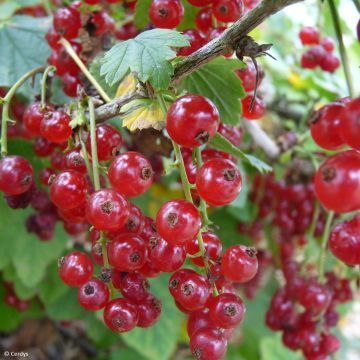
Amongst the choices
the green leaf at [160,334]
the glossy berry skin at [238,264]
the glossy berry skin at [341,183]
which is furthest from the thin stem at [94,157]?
the green leaf at [160,334]

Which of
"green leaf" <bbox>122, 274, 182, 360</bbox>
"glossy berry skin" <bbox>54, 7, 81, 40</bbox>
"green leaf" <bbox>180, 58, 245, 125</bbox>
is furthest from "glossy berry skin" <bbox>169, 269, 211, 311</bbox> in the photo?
"green leaf" <bbox>122, 274, 182, 360</bbox>

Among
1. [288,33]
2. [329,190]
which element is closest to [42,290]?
[329,190]

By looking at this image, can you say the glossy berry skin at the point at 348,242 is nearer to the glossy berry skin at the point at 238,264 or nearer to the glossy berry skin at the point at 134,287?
the glossy berry skin at the point at 238,264

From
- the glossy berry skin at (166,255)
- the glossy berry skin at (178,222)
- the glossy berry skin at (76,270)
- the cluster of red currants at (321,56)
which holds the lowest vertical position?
the cluster of red currants at (321,56)

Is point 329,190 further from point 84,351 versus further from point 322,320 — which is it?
point 84,351

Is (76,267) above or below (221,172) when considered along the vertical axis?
below

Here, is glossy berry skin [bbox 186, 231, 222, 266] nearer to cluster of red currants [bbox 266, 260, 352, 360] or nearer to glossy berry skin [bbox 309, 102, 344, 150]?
glossy berry skin [bbox 309, 102, 344, 150]
